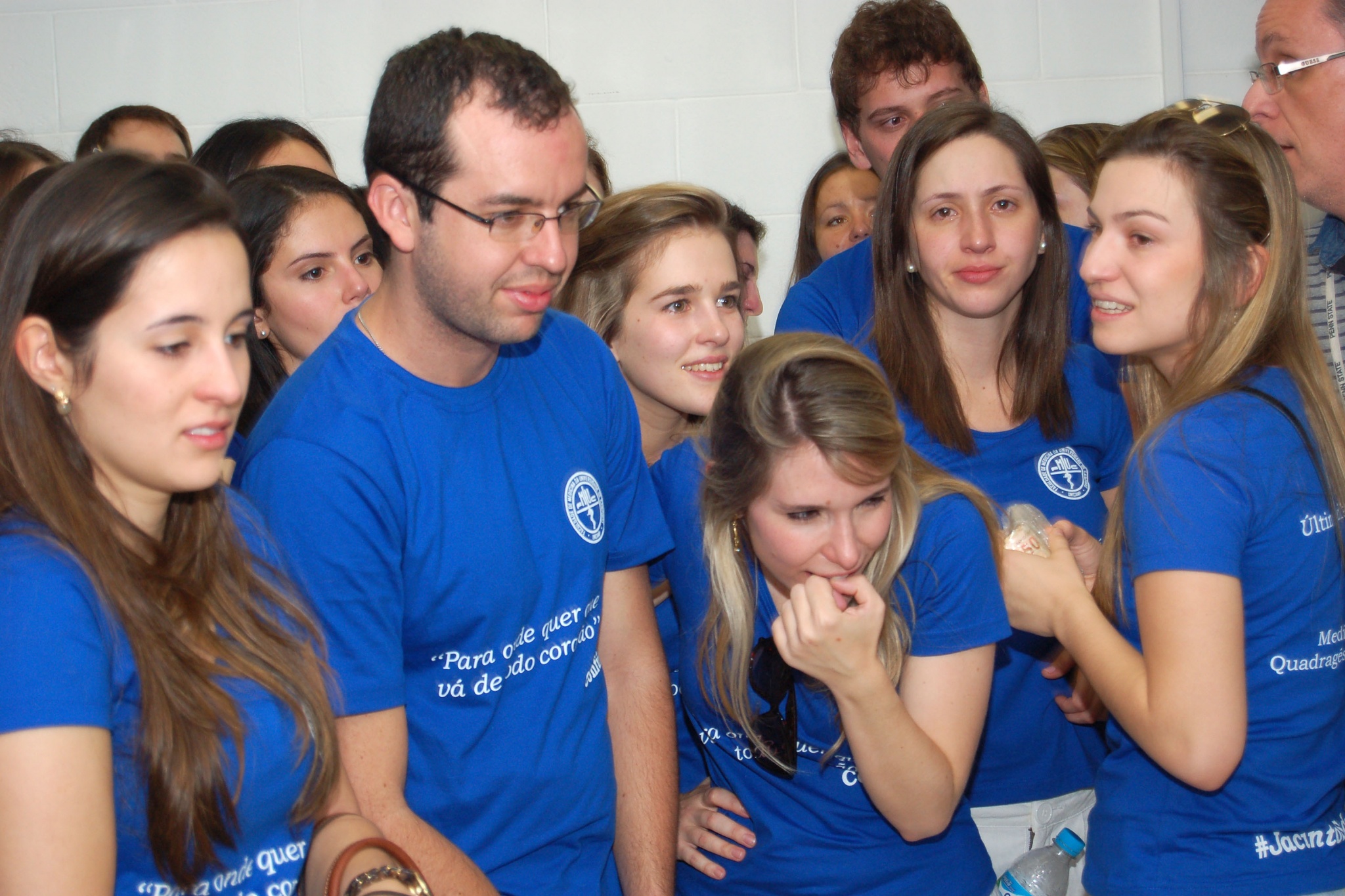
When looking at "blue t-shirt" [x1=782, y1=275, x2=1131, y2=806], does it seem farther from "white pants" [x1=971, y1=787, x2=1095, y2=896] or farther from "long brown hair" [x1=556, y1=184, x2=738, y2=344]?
"long brown hair" [x1=556, y1=184, x2=738, y2=344]

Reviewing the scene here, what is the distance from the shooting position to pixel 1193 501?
1415 millimetres

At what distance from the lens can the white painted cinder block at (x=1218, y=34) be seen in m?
3.23

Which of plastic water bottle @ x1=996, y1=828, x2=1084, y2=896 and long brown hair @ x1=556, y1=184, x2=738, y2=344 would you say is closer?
plastic water bottle @ x1=996, y1=828, x2=1084, y2=896

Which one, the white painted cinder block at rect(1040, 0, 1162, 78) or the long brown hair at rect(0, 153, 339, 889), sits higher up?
the white painted cinder block at rect(1040, 0, 1162, 78)

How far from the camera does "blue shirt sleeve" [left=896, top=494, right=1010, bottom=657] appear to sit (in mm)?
1594

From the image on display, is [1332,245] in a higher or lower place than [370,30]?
lower

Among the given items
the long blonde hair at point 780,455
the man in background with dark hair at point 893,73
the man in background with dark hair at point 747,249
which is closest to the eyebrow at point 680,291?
the man in background with dark hair at point 747,249

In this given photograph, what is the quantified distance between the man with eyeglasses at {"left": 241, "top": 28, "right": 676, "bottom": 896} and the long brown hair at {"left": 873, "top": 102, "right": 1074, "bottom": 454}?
2.40 feet

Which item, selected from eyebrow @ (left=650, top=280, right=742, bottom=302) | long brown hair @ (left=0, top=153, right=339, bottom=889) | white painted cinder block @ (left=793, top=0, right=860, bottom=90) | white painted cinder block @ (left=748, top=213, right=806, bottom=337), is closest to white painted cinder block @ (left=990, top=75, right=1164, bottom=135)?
white painted cinder block @ (left=793, top=0, right=860, bottom=90)

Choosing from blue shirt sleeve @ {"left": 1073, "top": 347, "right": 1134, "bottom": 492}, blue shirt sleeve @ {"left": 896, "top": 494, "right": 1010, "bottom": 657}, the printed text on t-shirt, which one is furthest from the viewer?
blue shirt sleeve @ {"left": 1073, "top": 347, "right": 1134, "bottom": 492}

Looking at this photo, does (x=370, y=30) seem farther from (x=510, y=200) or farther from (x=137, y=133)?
(x=510, y=200)

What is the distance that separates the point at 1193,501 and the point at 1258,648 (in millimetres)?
238

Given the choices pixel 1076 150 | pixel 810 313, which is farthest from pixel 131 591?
pixel 1076 150

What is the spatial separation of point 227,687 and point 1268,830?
1300mm
